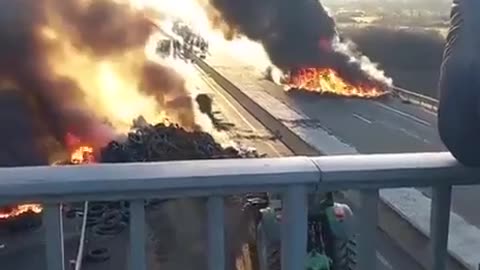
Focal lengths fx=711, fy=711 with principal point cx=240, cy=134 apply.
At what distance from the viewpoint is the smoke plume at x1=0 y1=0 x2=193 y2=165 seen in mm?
14820

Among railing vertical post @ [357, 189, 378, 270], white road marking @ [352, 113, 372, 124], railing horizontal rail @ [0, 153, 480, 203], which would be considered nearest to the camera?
railing horizontal rail @ [0, 153, 480, 203]

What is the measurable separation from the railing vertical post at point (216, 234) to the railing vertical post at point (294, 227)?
119 mm

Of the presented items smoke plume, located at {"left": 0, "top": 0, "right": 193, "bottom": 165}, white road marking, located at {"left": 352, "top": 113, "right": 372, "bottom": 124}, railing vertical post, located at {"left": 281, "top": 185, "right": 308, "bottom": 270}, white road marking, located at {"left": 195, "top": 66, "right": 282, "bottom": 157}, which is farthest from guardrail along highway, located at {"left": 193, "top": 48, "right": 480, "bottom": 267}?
smoke plume, located at {"left": 0, "top": 0, "right": 193, "bottom": 165}

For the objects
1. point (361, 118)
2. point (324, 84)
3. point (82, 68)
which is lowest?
point (361, 118)

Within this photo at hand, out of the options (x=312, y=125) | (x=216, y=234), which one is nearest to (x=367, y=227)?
(x=216, y=234)

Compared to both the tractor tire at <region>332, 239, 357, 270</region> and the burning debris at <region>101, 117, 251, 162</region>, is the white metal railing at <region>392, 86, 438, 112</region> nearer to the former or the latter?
the burning debris at <region>101, 117, 251, 162</region>

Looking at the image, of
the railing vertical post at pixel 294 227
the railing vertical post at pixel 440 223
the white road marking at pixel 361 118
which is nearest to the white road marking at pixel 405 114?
the white road marking at pixel 361 118

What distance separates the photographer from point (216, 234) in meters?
1.32

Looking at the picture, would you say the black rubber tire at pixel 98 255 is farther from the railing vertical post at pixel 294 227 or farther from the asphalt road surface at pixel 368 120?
the railing vertical post at pixel 294 227

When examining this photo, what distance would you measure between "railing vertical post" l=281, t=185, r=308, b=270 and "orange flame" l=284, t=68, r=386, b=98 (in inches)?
857

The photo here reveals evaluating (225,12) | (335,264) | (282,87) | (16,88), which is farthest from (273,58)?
(335,264)

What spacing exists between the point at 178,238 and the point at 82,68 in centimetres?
1532

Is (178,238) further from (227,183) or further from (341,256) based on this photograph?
(227,183)

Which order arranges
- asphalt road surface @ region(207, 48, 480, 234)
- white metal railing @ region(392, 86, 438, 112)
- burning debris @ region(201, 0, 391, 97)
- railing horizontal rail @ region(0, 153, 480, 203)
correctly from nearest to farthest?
railing horizontal rail @ region(0, 153, 480, 203) < asphalt road surface @ region(207, 48, 480, 234) < white metal railing @ region(392, 86, 438, 112) < burning debris @ region(201, 0, 391, 97)
